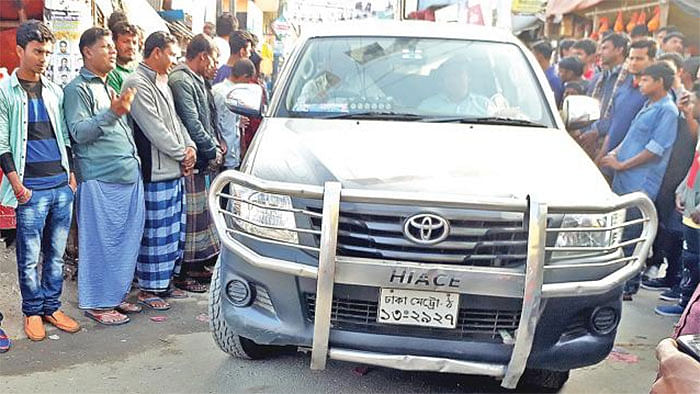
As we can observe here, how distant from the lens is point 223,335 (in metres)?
3.47

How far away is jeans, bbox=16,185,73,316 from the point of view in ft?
12.1

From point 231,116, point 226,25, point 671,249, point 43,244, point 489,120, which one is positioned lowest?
point 671,249

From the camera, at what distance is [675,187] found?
5.14m

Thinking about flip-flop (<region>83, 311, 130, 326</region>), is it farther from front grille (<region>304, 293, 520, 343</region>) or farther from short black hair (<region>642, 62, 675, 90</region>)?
short black hair (<region>642, 62, 675, 90</region>)

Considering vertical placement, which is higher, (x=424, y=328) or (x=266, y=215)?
(x=266, y=215)

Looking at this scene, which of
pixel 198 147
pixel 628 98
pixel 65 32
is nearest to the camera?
pixel 198 147

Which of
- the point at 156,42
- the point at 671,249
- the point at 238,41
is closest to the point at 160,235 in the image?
the point at 156,42

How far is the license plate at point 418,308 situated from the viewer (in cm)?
270

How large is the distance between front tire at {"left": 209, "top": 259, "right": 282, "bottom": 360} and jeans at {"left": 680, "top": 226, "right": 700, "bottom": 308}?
3.15 meters

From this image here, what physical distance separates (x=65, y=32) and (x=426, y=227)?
12.8ft

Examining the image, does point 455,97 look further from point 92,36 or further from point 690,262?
point 690,262

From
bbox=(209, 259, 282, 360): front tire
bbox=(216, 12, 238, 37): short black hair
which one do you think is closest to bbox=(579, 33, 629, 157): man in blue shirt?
bbox=(209, 259, 282, 360): front tire

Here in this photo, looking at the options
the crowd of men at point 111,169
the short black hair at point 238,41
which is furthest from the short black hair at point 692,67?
the crowd of men at point 111,169

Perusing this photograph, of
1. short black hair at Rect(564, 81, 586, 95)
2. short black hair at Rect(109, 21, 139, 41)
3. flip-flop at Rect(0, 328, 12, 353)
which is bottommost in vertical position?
flip-flop at Rect(0, 328, 12, 353)
